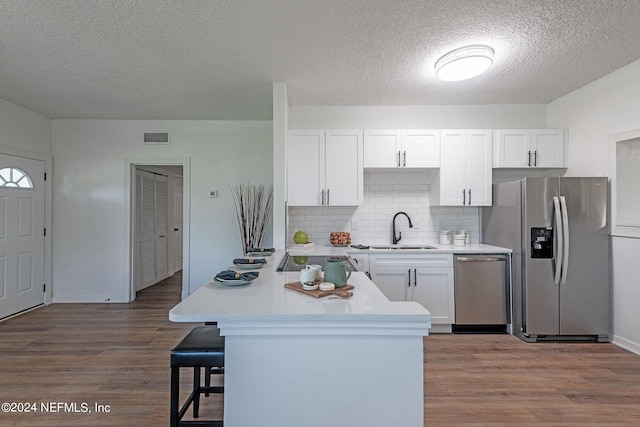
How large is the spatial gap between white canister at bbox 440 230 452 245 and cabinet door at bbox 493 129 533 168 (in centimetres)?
95

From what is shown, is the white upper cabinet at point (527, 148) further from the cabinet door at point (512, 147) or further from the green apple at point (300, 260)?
the green apple at point (300, 260)

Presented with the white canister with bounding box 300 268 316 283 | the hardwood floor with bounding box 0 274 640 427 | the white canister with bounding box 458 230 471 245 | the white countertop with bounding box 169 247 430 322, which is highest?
the white canister with bounding box 458 230 471 245

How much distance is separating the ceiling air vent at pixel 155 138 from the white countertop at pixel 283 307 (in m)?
3.73

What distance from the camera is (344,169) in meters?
3.83

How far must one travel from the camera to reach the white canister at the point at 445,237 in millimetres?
4031

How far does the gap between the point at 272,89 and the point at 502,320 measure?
3.35 m

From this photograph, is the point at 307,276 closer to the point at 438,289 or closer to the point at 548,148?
the point at 438,289

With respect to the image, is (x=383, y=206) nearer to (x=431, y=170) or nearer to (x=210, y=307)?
(x=431, y=170)

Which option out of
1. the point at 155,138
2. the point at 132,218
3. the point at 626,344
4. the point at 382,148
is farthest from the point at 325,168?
the point at 626,344

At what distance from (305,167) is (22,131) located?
3.55 m

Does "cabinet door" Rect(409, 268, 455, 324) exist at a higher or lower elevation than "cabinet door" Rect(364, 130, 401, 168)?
lower

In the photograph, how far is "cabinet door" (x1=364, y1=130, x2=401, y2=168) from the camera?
3.82m

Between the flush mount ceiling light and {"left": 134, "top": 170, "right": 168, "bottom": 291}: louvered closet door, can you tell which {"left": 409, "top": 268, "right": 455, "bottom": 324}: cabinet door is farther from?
{"left": 134, "top": 170, "right": 168, "bottom": 291}: louvered closet door

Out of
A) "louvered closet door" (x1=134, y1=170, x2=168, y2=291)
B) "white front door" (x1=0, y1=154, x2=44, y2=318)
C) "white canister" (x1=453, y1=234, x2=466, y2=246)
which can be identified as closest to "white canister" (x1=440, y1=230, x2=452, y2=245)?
"white canister" (x1=453, y1=234, x2=466, y2=246)
